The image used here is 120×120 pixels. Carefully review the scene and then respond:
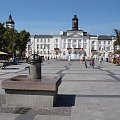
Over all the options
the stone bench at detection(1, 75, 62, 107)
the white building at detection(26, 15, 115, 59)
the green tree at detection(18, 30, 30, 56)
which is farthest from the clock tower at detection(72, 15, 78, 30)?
the stone bench at detection(1, 75, 62, 107)

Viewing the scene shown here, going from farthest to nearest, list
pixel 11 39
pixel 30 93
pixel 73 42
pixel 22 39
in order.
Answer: pixel 73 42 < pixel 22 39 < pixel 11 39 < pixel 30 93

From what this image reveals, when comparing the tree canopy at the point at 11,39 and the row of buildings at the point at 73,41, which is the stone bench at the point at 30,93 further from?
the row of buildings at the point at 73,41

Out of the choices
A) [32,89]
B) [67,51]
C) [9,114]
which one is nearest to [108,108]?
[32,89]

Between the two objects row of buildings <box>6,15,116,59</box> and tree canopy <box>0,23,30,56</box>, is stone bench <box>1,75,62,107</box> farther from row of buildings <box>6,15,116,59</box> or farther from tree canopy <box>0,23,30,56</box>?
row of buildings <box>6,15,116,59</box>

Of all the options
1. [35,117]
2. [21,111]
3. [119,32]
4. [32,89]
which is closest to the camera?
[35,117]

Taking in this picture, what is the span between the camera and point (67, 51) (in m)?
146

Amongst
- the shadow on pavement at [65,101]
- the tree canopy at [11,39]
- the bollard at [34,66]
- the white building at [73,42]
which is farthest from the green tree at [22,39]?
the white building at [73,42]

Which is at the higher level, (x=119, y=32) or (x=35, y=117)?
(x=119, y=32)

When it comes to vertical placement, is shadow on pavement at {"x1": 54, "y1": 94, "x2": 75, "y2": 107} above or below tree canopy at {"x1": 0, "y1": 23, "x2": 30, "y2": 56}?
below

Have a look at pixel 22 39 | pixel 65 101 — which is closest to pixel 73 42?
pixel 22 39

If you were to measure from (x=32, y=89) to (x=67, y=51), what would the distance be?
13683cm

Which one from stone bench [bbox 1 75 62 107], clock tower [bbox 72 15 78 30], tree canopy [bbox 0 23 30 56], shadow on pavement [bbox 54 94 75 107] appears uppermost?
clock tower [bbox 72 15 78 30]

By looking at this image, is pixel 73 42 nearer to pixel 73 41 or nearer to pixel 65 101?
pixel 73 41

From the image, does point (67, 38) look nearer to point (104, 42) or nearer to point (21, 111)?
point (104, 42)
